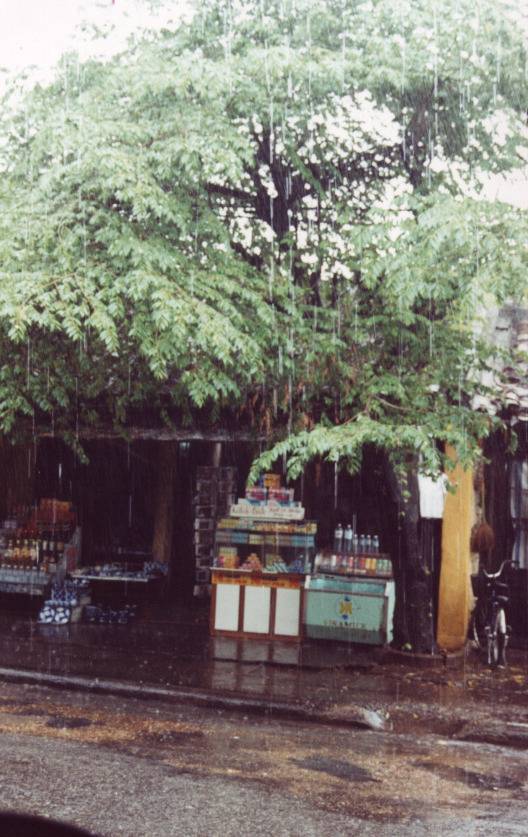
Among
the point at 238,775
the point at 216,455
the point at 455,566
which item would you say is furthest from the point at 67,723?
the point at 216,455

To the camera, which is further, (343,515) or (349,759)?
(343,515)

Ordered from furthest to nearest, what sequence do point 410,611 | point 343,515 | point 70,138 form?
point 343,515, point 410,611, point 70,138

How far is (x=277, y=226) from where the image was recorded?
11.2 metres

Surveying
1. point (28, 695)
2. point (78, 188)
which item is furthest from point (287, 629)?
point (78, 188)

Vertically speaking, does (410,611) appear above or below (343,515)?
below

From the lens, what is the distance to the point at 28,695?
373 inches

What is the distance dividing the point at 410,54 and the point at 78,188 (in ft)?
12.3

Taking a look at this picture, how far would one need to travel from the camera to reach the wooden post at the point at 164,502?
55.2 feet

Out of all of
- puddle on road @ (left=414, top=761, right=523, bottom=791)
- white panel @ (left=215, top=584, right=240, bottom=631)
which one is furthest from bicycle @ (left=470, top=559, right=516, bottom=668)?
puddle on road @ (left=414, top=761, right=523, bottom=791)

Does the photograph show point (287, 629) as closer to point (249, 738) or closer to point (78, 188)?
point (249, 738)

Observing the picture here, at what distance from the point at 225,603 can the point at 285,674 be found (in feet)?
7.32

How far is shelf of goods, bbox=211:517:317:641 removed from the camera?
1266 centimetres

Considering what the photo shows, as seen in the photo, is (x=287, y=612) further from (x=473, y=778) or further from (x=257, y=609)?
(x=473, y=778)

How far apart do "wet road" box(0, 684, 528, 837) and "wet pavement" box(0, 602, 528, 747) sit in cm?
46
